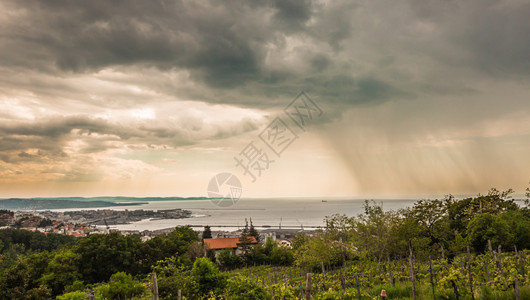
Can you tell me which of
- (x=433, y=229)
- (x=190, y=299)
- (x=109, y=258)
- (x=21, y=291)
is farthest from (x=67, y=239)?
(x=433, y=229)

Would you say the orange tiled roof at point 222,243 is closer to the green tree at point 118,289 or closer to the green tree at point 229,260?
the green tree at point 229,260

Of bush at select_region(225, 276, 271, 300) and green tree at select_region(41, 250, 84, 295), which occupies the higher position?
bush at select_region(225, 276, 271, 300)

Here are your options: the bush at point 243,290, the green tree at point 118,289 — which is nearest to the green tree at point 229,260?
the green tree at point 118,289

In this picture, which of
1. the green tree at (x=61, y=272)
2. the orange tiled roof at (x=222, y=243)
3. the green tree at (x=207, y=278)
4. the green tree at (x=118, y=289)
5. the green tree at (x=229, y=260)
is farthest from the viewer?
the orange tiled roof at (x=222, y=243)

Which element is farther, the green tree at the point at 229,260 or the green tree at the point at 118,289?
the green tree at the point at 229,260

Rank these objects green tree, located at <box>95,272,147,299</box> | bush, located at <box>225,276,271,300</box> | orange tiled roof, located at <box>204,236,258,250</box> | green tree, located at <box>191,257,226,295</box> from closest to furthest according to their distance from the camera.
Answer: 1. bush, located at <box>225,276,271,300</box>
2. green tree, located at <box>191,257,226,295</box>
3. green tree, located at <box>95,272,147,299</box>
4. orange tiled roof, located at <box>204,236,258,250</box>

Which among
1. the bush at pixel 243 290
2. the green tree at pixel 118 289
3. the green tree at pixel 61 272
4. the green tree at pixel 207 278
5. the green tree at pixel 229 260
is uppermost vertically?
the bush at pixel 243 290

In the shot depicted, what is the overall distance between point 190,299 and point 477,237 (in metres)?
21.5

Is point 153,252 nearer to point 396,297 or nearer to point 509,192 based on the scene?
point 396,297

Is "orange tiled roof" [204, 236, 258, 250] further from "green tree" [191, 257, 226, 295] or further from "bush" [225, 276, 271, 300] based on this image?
"bush" [225, 276, 271, 300]

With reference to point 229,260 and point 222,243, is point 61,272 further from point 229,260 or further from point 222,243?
point 222,243

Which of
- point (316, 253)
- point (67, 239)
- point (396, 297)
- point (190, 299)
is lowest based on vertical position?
point (67, 239)

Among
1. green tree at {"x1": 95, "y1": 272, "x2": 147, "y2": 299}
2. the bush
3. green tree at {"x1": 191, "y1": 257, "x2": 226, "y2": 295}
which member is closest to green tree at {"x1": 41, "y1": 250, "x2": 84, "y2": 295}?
green tree at {"x1": 95, "y1": 272, "x2": 147, "y2": 299}

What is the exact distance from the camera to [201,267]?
10789mm
